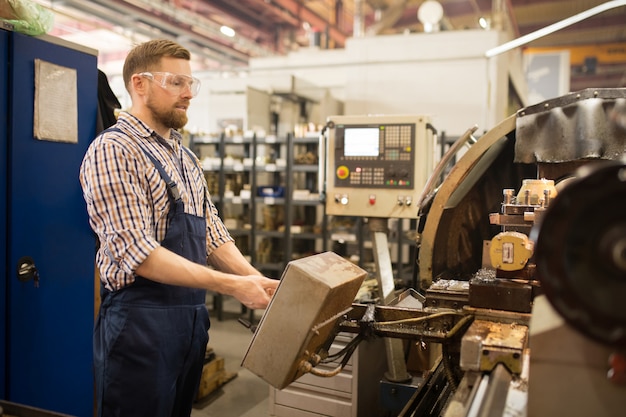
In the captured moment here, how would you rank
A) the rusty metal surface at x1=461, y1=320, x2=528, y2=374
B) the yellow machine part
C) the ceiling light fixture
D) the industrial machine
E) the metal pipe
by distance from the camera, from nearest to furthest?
the industrial machine
the rusty metal surface at x1=461, y1=320, x2=528, y2=374
the yellow machine part
the metal pipe
the ceiling light fixture

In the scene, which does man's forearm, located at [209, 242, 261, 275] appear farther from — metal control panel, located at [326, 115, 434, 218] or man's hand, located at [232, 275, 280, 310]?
metal control panel, located at [326, 115, 434, 218]

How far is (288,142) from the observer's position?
14.6ft

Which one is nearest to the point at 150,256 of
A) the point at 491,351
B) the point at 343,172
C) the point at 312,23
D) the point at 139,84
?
the point at 139,84

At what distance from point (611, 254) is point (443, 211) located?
1360 millimetres

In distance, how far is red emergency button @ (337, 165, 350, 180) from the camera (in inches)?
118

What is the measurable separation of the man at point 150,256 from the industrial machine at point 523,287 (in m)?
0.32

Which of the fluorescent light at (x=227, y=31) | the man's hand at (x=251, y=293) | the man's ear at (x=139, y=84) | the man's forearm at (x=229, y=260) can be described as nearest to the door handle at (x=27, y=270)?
the man's forearm at (x=229, y=260)

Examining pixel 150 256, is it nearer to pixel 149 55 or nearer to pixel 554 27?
pixel 149 55

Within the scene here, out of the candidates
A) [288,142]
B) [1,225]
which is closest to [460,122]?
[288,142]

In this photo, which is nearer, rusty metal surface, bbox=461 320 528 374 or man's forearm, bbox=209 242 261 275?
rusty metal surface, bbox=461 320 528 374

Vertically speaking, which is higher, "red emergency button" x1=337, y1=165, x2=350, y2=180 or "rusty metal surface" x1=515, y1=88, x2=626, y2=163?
"rusty metal surface" x1=515, y1=88, x2=626, y2=163

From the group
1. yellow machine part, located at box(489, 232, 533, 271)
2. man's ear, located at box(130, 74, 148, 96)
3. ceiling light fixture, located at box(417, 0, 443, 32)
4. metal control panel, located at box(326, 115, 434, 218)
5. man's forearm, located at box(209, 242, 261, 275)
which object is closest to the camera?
yellow machine part, located at box(489, 232, 533, 271)

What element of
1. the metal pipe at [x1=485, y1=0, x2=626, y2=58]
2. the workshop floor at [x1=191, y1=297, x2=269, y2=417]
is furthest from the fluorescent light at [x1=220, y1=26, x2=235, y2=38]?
the workshop floor at [x1=191, y1=297, x2=269, y2=417]

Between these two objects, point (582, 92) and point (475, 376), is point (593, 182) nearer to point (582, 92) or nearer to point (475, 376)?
point (475, 376)
